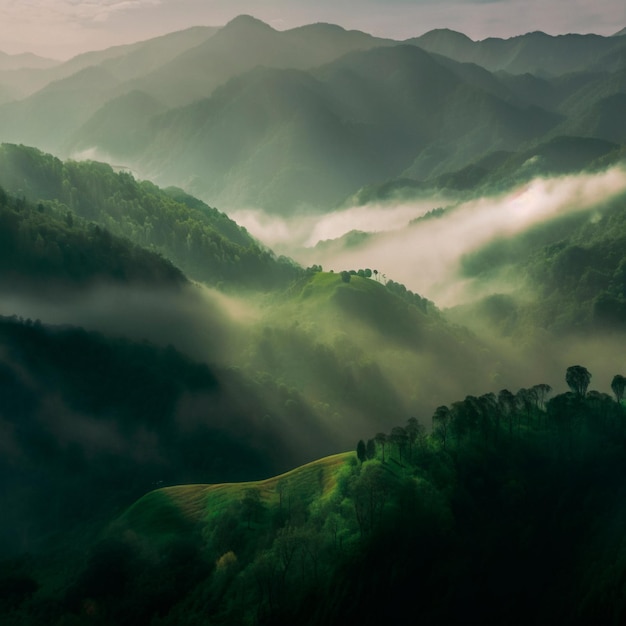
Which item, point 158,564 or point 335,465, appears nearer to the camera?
point 158,564

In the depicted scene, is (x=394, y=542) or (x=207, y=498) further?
(x=207, y=498)

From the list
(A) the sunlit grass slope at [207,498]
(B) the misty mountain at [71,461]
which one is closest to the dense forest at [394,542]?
(A) the sunlit grass slope at [207,498]

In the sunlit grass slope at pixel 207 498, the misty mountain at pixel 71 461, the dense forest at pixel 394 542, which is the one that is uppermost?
the misty mountain at pixel 71 461

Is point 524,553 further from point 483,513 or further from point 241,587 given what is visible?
point 241,587

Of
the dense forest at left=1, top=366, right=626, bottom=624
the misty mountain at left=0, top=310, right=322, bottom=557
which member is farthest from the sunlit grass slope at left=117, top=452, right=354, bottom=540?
the misty mountain at left=0, top=310, right=322, bottom=557

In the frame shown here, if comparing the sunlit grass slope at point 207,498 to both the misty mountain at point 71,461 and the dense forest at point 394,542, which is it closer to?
the dense forest at point 394,542

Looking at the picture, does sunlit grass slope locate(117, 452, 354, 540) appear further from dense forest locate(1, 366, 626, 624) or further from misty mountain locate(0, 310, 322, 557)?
misty mountain locate(0, 310, 322, 557)

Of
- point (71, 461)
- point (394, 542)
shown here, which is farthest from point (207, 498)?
point (71, 461)

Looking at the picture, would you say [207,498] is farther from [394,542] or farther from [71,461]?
[71,461]

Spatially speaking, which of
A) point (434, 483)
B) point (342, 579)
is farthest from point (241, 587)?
point (434, 483)
